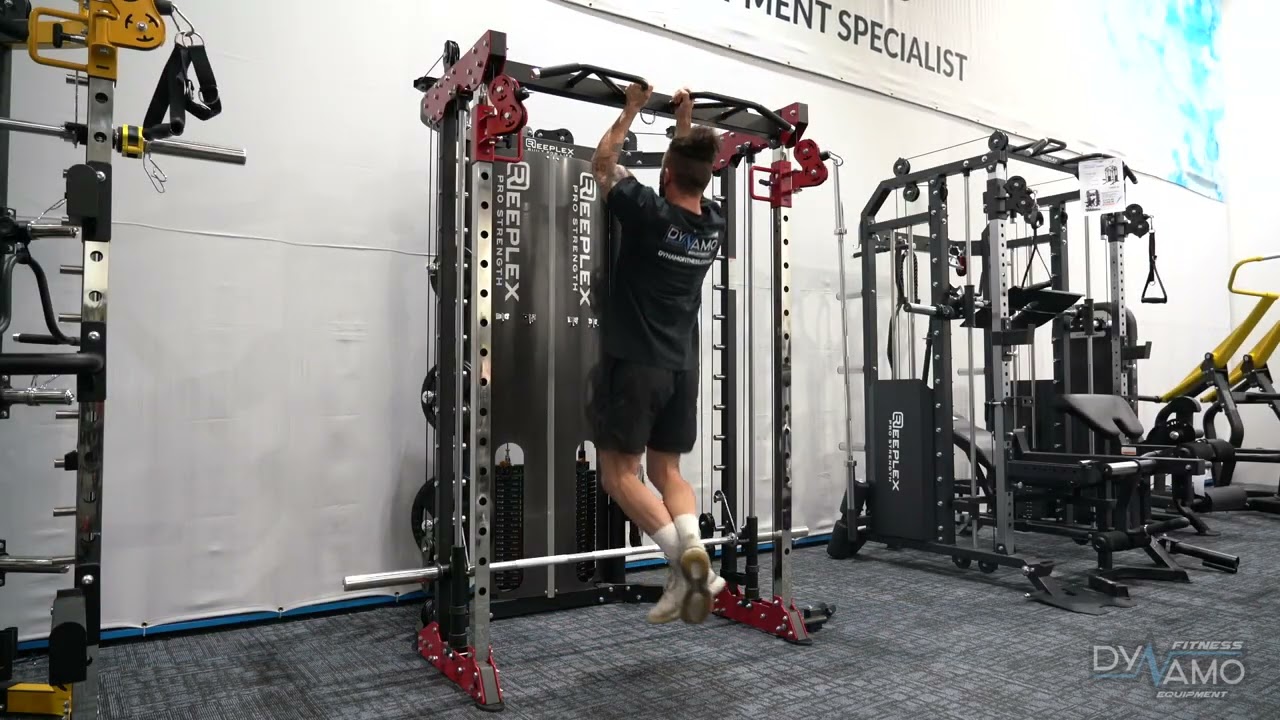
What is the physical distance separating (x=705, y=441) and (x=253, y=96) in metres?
2.75

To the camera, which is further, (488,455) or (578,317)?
(578,317)

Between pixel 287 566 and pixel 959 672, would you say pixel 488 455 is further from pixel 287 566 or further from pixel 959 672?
pixel 959 672

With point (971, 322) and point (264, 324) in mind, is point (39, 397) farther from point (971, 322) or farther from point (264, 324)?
point (971, 322)

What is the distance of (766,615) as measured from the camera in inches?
122

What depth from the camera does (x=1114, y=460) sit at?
158 inches

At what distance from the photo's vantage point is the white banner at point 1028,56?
495cm

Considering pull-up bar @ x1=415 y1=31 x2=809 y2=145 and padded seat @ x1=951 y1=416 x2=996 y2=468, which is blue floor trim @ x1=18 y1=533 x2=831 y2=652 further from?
padded seat @ x1=951 y1=416 x2=996 y2=468

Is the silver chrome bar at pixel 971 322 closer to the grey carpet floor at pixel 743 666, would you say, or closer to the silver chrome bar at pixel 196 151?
the grey carpet floor at pixel 743 666

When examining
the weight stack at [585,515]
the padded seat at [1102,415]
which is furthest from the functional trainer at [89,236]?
the padded seat at [1102,415]

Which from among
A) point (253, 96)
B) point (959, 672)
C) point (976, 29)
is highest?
point (976, 29)

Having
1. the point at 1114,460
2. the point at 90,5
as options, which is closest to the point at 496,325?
the point at 90,5

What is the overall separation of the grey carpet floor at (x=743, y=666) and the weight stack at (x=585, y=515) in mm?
182

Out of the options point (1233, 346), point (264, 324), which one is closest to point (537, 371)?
point (264, 324)

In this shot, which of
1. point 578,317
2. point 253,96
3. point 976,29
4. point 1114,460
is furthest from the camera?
point 976,29
